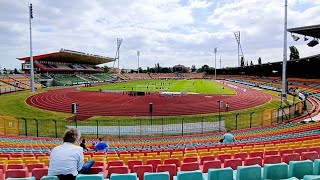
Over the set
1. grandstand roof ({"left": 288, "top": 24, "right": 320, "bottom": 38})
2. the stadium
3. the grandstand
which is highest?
grandstand roof ({"left": 288, "top": 24, "right": 320, "bottom": 38})

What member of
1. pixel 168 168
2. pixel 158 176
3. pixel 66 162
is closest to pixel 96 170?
pixel 66 162

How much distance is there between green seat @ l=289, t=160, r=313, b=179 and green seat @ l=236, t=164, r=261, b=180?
2.54 ft

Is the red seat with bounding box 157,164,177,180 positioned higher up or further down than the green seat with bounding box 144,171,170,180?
further down

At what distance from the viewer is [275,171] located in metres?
5.44

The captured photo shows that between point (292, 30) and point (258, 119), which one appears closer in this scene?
point (258, 119)

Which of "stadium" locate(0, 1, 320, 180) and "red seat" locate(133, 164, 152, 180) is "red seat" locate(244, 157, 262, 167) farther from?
"red seat" locate(133, 164, 152, 180)

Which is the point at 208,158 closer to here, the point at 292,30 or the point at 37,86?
the point at 292,30

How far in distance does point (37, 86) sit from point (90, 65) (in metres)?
55.6

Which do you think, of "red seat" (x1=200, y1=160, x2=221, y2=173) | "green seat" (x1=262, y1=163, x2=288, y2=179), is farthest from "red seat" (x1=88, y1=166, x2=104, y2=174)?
"green seat" (x1=262, y1=163, x2=288, y2=179)

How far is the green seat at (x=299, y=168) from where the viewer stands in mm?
5602

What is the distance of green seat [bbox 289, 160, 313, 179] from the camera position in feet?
18.4

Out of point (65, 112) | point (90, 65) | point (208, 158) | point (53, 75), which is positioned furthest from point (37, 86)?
point (208, 158)

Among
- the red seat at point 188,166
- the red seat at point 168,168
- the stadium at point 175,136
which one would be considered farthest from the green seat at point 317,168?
the red seat at point 168,168

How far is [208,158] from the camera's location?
765cm
